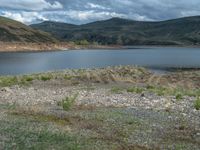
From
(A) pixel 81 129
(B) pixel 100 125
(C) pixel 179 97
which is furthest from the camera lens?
(C) pixel 179 97

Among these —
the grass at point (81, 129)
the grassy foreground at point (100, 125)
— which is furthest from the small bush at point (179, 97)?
the grass at point (81, 129)

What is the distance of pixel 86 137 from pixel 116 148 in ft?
6.58

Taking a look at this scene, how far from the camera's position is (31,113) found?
23.9m

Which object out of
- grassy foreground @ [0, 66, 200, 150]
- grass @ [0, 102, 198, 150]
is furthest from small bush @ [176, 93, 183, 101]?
grass @ [0, 102, 198, 150]

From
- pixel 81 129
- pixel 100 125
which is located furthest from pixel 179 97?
pixel 81 129

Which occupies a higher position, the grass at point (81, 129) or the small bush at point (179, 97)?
the grass at point (81, 129)

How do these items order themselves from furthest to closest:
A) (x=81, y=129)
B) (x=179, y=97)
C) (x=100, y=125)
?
(x=179, y=97)
(x=100, y=125)
(x=81, y=129)

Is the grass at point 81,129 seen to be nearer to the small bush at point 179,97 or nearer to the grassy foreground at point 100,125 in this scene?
the grassy foreground at point 100,125

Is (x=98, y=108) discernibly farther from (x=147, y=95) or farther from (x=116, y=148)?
(x=116, y=148)

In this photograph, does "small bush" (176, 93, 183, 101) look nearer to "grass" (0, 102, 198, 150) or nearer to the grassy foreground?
the grassy foreground

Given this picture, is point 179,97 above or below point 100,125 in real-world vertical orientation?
below

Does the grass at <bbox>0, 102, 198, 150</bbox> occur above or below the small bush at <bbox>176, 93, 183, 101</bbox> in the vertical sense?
above

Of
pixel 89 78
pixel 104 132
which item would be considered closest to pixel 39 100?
pixel 104 132

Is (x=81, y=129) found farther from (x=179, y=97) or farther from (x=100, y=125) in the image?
(x=179, y=97)
